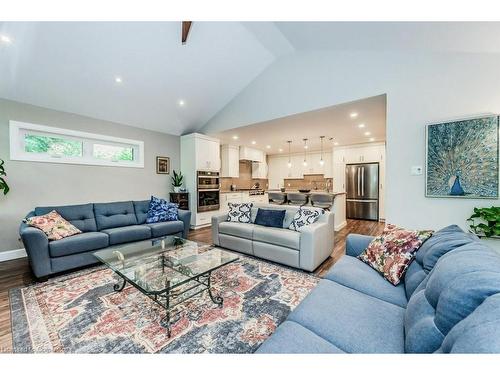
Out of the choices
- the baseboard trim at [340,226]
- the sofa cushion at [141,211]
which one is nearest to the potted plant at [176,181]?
the sofa cushion at [141,211]

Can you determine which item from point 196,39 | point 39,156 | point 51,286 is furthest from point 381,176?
point 39,156

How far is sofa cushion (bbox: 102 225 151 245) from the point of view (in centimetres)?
306

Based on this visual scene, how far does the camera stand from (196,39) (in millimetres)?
3225

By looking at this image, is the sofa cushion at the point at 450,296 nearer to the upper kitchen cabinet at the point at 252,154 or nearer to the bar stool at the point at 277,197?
the bar stool at the point at 277,197

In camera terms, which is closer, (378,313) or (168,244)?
(378,313)

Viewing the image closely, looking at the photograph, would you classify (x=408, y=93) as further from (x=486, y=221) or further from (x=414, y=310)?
(x=414, y=310)

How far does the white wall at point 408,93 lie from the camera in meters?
2.39

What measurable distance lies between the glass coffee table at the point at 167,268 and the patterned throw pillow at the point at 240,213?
3.57ft

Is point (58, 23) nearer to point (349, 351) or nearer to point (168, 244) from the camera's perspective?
point (168, 244)

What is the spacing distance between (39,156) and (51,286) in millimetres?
2445

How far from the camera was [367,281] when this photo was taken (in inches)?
62.1

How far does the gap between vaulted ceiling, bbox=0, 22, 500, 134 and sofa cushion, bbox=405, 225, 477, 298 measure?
2.11 m
